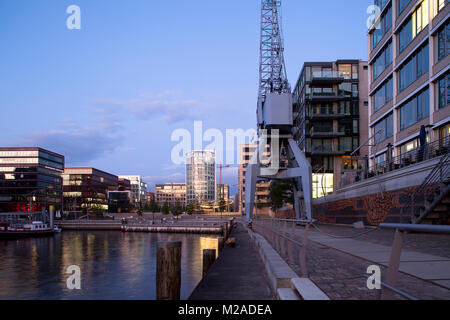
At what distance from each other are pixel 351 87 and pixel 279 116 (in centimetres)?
3143

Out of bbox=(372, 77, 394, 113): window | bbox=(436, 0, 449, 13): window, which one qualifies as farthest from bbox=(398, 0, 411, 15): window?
bbox=(372, 77, 394, 113): window

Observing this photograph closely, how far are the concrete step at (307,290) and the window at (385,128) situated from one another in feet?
114

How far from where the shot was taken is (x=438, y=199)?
16766mm

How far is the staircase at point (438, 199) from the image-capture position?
55.1 ft

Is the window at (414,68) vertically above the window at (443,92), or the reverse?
the window at (414,68)

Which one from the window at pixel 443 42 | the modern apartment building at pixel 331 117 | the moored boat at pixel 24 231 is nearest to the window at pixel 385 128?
the window at pixel 443 42

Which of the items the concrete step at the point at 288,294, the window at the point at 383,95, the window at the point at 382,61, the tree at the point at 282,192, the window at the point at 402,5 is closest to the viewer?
the concrete step at the point at 288,294

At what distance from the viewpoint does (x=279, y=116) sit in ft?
139

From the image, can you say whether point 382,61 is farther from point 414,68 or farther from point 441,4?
point 441,4

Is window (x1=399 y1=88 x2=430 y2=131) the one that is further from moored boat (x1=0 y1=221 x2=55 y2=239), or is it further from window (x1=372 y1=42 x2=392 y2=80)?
moored boat (x1=0 y1=221 x2=55 y2=239)

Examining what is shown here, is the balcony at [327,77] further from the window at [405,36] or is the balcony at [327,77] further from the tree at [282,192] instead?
the window at [405,36]

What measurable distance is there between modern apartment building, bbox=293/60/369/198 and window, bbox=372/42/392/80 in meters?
20.7

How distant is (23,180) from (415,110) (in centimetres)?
11208

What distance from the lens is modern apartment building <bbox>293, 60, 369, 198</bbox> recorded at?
66.3 metres
